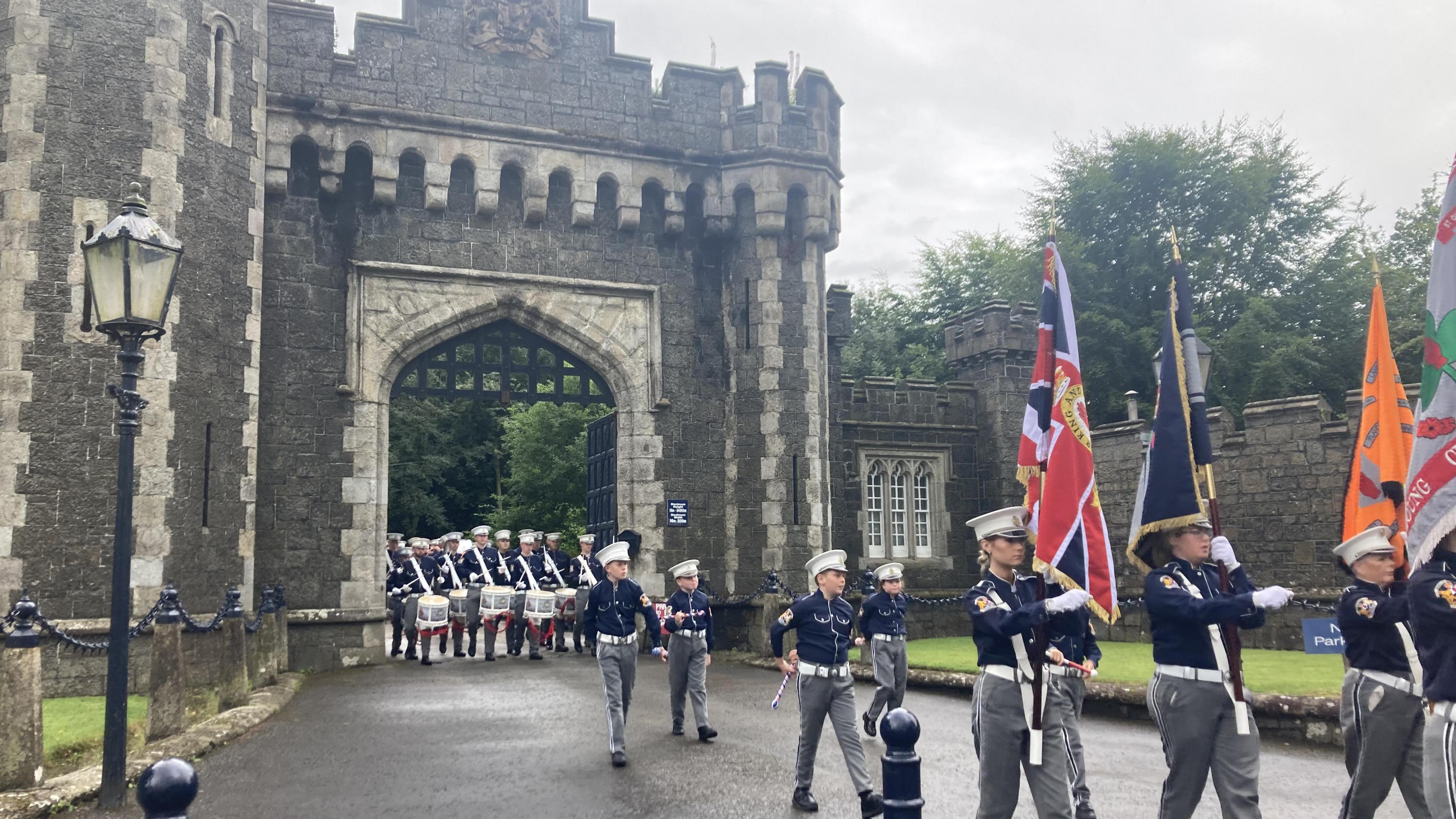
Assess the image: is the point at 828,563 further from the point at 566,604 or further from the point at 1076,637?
the point at 566,604

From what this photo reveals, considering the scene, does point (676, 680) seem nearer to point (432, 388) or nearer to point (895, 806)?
point (895, 806)

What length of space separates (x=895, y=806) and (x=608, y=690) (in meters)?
5.09

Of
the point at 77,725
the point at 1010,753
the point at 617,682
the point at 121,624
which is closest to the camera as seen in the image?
the point at 1010,753

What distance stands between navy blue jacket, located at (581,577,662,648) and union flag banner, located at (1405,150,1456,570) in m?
6.02

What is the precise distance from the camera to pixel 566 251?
1750 cm

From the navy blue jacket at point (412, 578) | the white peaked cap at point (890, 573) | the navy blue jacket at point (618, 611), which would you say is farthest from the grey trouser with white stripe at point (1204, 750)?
the navy blue jacket at point (412, 578)

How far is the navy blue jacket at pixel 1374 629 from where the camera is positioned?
600 cm

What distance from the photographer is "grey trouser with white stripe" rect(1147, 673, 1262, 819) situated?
5328 millimetres

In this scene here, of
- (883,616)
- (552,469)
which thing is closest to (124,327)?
(883,616)

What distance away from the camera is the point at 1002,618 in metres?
5.70

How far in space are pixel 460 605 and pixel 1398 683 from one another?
47.3ft

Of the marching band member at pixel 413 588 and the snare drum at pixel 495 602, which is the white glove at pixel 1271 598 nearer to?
the marching band member at pixel 413 588

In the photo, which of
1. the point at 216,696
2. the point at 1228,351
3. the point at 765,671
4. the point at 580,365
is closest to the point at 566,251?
the point at 580,365

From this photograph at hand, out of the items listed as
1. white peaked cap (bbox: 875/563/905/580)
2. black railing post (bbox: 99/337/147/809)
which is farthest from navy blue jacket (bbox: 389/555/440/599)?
black railing post (bbox: 99/337/147/809)
